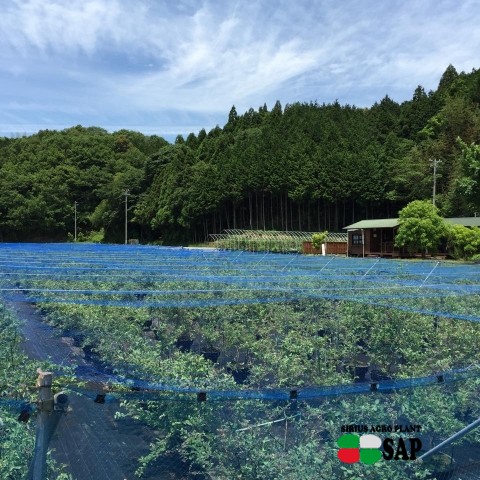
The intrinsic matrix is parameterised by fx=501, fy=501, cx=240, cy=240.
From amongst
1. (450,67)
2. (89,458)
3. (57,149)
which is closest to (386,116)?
(450,67)

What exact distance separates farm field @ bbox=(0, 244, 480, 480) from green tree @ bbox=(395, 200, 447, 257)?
19187 mm

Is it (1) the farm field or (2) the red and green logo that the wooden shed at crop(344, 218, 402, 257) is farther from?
(2) the red and green logo

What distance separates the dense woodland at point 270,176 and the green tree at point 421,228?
13.0m

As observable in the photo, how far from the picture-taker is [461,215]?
4122 cm

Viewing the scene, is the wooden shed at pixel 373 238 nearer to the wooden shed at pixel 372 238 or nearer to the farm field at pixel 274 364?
the wooden shed at pixel 372 238

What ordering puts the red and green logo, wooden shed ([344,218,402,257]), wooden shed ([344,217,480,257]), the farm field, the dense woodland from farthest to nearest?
1. the dense woodland
2. wooden shed ([344,218,402,257])
3. wooden shed ([344,217,480,257])
4. the farm field
5. the red and green logo

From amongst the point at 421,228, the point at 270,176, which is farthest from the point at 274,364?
the point at 270,176

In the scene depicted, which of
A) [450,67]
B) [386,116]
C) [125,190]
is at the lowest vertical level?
[125,190]

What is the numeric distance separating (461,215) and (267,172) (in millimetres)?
21809

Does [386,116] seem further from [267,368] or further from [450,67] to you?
[267,368]

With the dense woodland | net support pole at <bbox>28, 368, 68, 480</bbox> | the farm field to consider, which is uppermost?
the dense woodland

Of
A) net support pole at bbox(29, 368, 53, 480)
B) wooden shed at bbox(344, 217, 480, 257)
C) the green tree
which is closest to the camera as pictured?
net support pole at bbox(29, 368, 53, 480)

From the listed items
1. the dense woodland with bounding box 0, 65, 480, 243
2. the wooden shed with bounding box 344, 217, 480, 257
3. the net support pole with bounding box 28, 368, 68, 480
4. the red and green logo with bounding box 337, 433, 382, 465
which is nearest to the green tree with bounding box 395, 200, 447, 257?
the wooden shed with bounding box 344, 217, 480, 257

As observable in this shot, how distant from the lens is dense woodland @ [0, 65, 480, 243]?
51781mm
